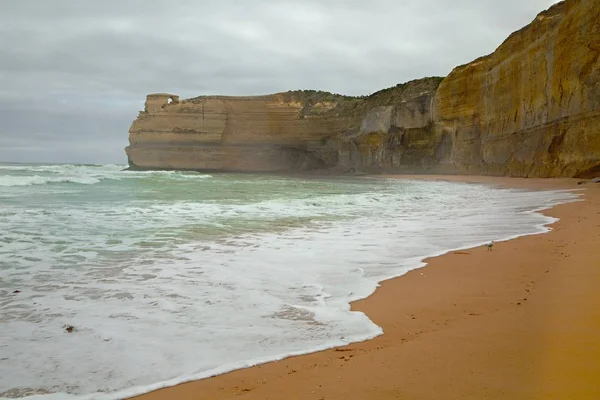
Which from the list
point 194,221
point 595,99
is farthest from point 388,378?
point 595,99

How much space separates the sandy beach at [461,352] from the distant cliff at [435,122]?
1408 centimetres

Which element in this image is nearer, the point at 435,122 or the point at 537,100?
the point at 537,100

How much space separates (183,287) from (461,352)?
7.12ft

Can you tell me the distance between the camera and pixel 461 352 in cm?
194

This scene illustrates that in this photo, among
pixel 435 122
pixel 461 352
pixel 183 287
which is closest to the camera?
pixel 461 352

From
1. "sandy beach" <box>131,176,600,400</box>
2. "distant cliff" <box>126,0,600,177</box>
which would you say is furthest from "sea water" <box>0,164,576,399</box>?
"distant cliff" <box>126,0,600,177</box>

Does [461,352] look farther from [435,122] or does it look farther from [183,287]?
[435,122]

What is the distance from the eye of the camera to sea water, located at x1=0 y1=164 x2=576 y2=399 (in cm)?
210

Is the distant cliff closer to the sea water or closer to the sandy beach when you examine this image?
the sea water

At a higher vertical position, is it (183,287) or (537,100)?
(537,100)

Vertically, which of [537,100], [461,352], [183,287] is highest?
[537,100]

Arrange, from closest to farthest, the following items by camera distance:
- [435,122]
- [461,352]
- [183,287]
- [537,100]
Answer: [461,352] → [183,287] → [537,100] → [435,122]

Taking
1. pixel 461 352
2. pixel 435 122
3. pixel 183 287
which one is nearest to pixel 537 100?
pixel 435 122

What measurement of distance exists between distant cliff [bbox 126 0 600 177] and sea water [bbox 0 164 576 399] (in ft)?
35.5
